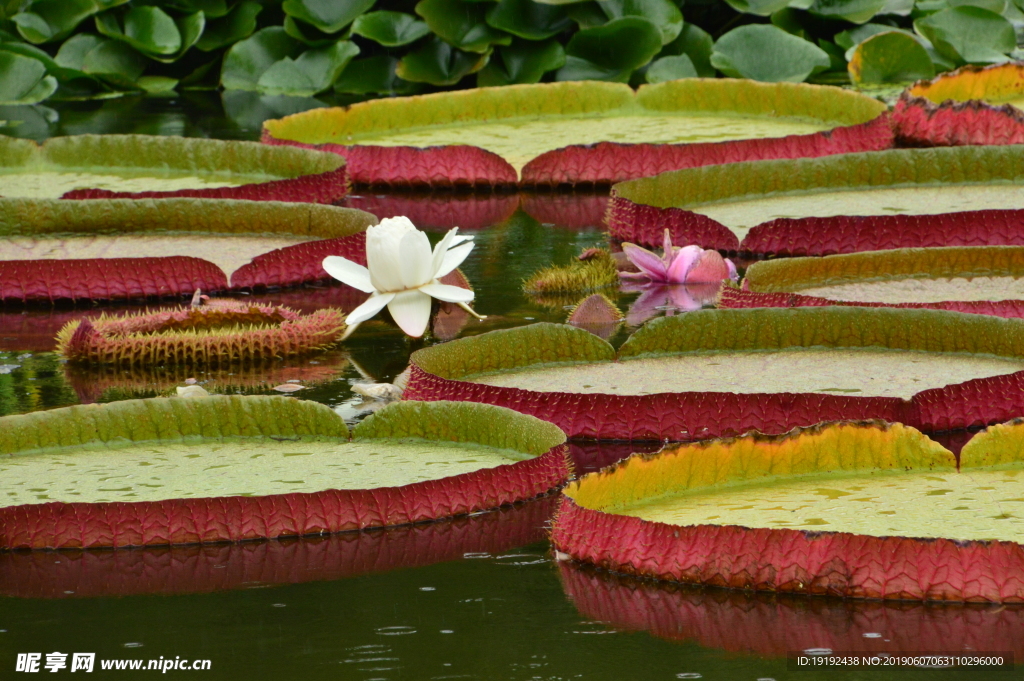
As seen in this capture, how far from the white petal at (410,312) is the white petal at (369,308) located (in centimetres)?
3

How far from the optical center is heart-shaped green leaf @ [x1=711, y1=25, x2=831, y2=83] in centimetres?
1089

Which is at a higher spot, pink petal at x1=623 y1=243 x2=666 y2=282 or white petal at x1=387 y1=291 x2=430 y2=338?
pink petal at x1=623 y1=243 x2=666 y2=282

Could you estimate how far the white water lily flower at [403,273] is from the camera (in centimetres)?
498

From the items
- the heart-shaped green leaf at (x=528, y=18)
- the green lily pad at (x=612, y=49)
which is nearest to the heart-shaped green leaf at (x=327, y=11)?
the heart-shaped green leaf at (x=528, y=18)

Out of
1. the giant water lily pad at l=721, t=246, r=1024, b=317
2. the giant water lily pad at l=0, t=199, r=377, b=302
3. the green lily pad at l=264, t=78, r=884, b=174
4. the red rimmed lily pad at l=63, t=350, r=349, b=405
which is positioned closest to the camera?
the red rimmed lily pad at l=63, t=350, r=349, b=405

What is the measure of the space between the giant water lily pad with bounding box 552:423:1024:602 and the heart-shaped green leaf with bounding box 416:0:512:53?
315 inches

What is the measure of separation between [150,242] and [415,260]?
1.97 m

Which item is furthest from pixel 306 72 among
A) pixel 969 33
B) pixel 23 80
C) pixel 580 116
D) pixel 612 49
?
pixel 969 33

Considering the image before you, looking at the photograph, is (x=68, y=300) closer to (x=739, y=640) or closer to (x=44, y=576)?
(x=44, y=576)

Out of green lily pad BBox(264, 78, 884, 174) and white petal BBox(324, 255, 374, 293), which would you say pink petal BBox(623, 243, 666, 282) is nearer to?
white petal BBox(324, 255, 374, 293)

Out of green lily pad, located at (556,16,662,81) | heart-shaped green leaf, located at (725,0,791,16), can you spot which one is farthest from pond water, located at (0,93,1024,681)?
heart-shaped green leaf, located at (725,0,791,16)

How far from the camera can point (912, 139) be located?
27.3ft

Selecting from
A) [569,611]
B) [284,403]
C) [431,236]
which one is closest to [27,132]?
[431,236]

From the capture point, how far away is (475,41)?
1121cm
